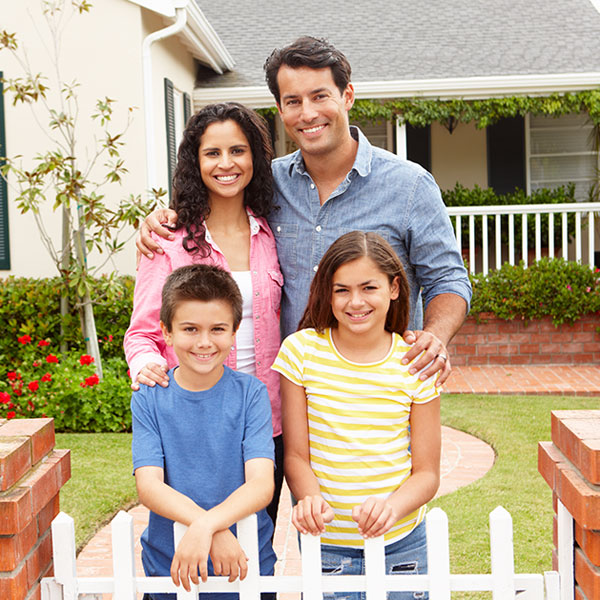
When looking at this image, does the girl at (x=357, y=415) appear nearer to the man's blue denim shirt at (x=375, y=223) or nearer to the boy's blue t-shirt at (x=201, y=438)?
the boy's blue t-shirt at (x=201, y=438)

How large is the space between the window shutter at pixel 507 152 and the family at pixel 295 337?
9865 millimetres

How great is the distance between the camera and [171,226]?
2396 millimetres

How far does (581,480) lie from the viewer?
72.1 inches

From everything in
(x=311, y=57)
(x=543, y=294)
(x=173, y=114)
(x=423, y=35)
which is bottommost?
(x=543, y=294)

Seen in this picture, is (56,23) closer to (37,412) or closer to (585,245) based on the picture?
(37,412)

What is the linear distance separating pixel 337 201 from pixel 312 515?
3.32 ft

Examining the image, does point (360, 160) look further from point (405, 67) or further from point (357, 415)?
point (405, 67)

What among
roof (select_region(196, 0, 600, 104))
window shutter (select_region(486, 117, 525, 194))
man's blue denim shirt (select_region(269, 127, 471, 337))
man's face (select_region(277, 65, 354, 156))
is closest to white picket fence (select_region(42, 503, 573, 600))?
man's blue denim shirt (select_region(269, 127, 471, 337))

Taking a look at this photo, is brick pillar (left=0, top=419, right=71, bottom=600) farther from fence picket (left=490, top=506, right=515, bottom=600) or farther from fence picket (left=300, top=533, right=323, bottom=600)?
fence picket (left=490, top=506, right=515, bottom=600)

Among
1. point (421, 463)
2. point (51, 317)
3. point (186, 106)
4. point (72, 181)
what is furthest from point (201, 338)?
point (186, 106)

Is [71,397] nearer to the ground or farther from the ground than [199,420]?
nearer to the ground

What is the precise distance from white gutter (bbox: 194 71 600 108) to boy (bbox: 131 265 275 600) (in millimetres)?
8046

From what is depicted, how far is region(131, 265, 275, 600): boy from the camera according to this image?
2.05 meters

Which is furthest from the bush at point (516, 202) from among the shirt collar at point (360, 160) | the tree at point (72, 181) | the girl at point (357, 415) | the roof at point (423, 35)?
the girl at point (357, 415)
